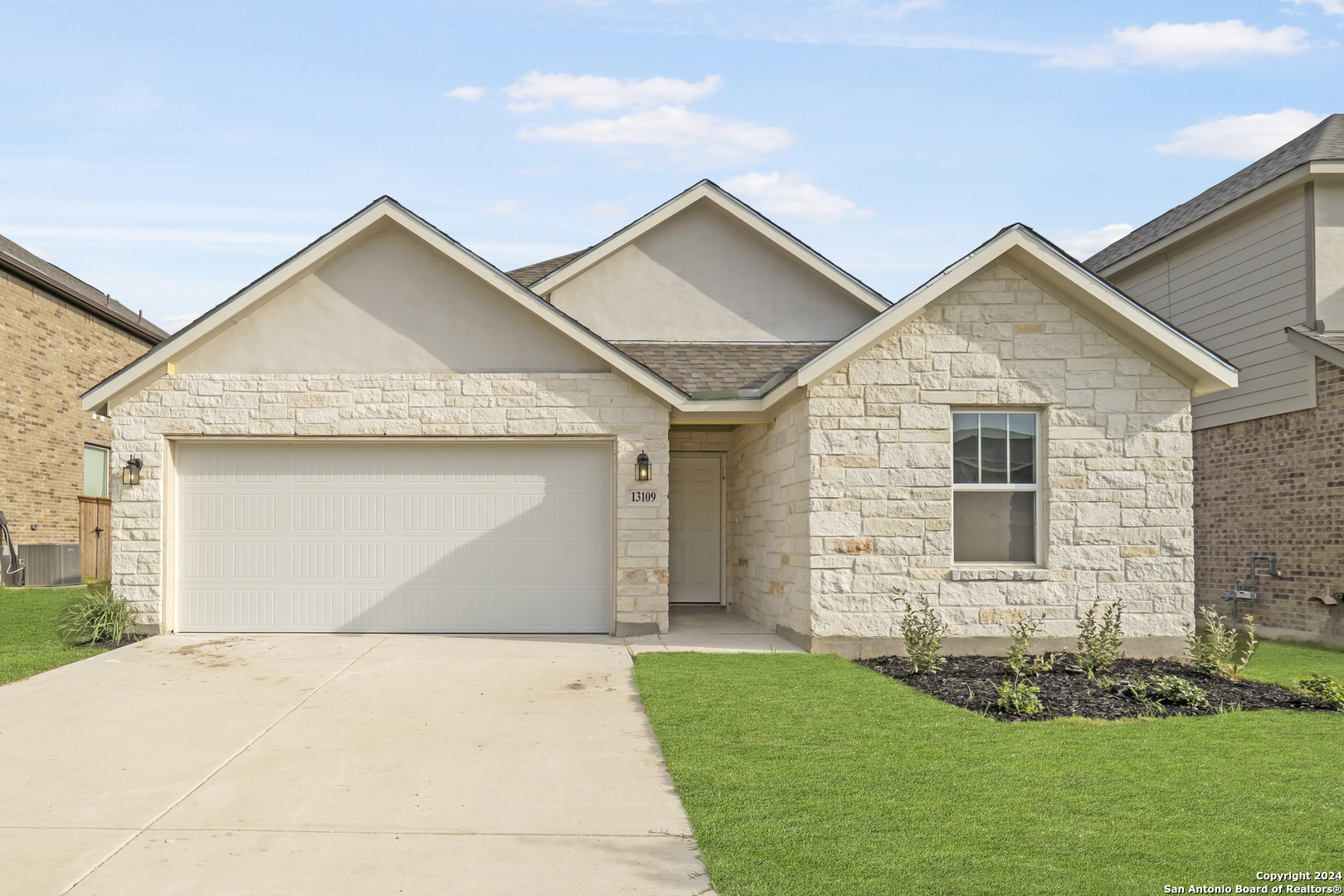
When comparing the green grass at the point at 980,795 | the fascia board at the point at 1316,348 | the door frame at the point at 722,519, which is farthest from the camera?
the door frame at the point at 722,519

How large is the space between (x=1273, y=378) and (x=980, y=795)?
11.8 m

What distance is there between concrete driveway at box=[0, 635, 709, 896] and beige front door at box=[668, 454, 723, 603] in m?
5.59

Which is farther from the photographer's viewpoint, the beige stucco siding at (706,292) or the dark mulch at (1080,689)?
the beige stucco siding at (706,292)

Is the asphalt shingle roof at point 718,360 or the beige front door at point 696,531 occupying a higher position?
the asphalt shingle roof at point 718,360

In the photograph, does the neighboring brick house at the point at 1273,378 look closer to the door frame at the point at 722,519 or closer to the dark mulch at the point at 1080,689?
the dark mulch at the point at 1080,689

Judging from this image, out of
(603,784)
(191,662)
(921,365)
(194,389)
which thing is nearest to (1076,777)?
(603,784)

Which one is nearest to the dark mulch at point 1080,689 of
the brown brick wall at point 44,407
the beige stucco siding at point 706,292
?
the beige stucco siding at point 706,292

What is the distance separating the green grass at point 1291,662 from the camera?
9.75 m

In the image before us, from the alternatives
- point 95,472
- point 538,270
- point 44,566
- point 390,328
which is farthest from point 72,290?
point 390,328

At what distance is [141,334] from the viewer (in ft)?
75.9

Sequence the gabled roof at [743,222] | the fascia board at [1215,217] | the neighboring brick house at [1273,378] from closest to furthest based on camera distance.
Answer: the neighboring brick house at [1273,378] → the fascia board at [1215,217] → the gabled roof at [743,222]

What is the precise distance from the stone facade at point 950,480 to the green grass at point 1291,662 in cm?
94

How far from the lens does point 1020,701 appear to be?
24.6ft

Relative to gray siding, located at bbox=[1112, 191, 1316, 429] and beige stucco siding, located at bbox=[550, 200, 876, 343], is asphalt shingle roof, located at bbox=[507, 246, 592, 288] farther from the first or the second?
gray siding, located at bbox=[1112, 191, 1316, 429]
